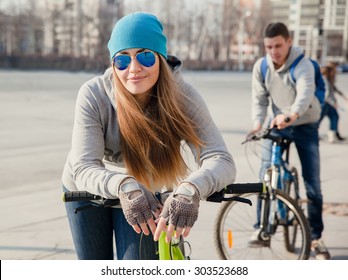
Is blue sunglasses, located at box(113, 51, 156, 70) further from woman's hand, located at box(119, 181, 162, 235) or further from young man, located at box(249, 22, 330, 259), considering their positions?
young man, located at box(249, 22, 330, 259)

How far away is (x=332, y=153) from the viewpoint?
669 centimetres

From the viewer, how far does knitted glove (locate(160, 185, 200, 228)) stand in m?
1.43

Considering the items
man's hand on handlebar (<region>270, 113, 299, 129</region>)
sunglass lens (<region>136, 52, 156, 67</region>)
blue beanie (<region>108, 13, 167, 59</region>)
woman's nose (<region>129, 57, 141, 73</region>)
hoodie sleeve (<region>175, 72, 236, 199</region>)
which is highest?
blue beanie (<region>108, 13, 167, 59</region>)

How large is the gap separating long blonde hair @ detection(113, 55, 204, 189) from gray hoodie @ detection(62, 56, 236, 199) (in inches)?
1.4

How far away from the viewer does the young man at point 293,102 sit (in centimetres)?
324

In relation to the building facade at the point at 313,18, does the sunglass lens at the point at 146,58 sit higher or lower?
lower

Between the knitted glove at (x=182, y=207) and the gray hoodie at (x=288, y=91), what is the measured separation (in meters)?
1.82

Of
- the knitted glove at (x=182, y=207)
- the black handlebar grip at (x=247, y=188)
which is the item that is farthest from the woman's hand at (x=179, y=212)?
the black handlebar grip at (x=247, y=188)

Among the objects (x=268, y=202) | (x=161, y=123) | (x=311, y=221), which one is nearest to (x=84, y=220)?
(x=161, y=123)

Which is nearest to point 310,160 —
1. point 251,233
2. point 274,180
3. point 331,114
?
point 274,180

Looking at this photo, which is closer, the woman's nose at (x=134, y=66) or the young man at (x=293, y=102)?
the woman's nose at (x=134, y=66)

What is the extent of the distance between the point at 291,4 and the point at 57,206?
9.15 ft

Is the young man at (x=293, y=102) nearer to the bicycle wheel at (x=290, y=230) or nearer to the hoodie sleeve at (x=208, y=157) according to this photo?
the bicycle wheel at (x=290, y=230)

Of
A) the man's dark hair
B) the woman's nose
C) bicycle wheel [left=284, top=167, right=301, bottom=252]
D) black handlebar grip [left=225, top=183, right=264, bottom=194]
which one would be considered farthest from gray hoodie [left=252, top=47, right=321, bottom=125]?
the woman's nose
